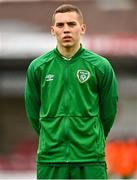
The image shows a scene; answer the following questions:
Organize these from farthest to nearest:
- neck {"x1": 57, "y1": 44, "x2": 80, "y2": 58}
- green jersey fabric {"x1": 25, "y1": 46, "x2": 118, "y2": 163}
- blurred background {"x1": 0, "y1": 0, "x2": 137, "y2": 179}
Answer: blurred background {"x1": 0, "y1": 0, "x2": 137, "y2": 179}, neck {"x1": 57, "y1": 44, "x2": 80, "y2": 58}, green jersey fabric {"x1": 25, "y1": 46, "x2": 118, "y2": 163}

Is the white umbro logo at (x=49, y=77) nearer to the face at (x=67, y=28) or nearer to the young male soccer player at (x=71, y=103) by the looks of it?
the young male soccer player at (x=71, y=103)

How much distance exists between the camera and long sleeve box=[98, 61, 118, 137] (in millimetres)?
5273

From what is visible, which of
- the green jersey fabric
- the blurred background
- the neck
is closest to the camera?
the green jersey fabric

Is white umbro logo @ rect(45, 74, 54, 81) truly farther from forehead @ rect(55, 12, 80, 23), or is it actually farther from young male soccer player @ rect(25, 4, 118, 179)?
forehead @ rect(55, 12, 80, 23)

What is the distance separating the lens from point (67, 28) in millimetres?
5219

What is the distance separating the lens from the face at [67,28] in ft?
17.2

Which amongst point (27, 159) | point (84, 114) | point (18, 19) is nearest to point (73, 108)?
point (84, 114)

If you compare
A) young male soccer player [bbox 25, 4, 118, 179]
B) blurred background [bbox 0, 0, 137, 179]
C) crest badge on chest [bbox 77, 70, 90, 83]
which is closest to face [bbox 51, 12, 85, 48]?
young male soccer player [bbox 25, 4, 118, 179]

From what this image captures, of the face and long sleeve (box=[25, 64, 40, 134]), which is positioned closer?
the face

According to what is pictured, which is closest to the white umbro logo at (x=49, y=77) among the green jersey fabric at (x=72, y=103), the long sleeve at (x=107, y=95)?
the green jersey fabric at (x=72, y=103)

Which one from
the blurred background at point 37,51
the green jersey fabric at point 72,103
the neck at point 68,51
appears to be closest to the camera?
the green jersey fabric at point 72,103

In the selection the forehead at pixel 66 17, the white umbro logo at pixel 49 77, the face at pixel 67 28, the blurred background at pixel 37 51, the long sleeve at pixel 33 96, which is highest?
the forehead at pixel 66 17

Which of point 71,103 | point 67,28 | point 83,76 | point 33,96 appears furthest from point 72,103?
point 67,28

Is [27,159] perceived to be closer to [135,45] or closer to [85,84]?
[135,45]
